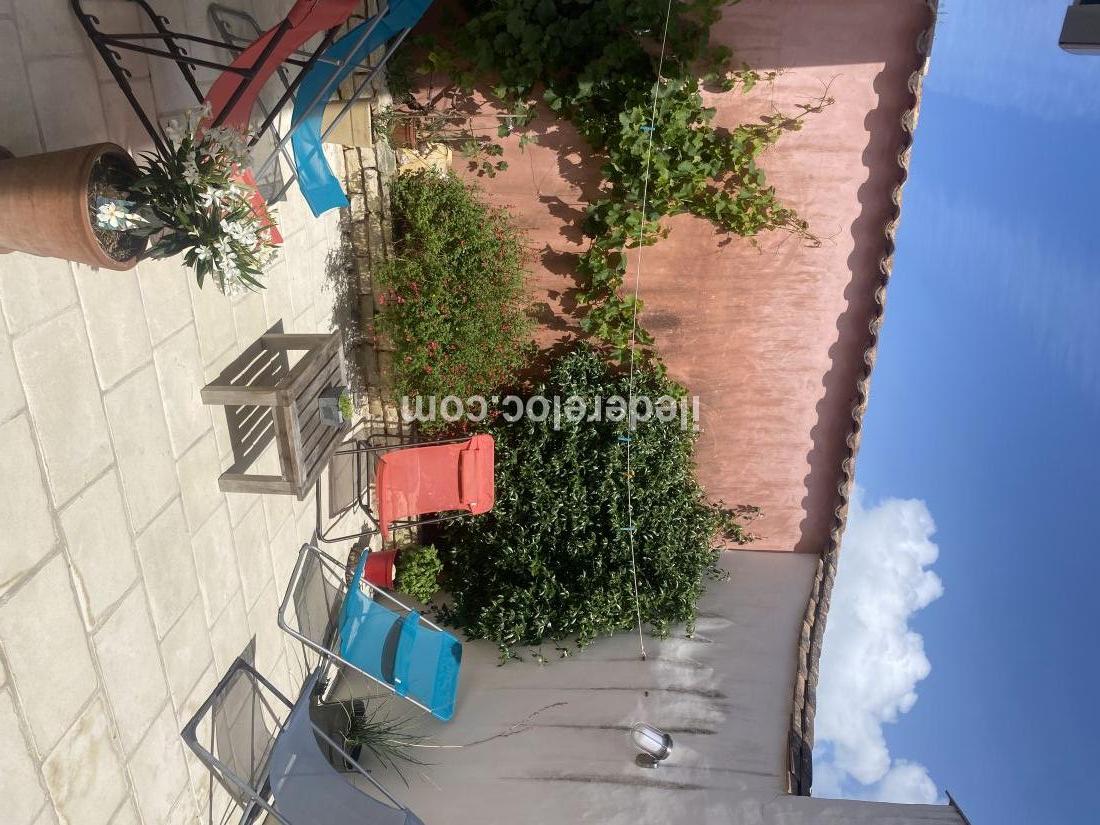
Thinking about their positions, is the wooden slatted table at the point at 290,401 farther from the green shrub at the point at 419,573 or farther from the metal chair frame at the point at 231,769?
the green shrub at the point at 419,573

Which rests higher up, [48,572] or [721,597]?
[48,572]

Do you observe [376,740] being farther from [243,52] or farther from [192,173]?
[243,52]

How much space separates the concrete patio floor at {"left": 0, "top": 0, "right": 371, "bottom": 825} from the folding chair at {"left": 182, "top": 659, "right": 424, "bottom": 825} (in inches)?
3.8

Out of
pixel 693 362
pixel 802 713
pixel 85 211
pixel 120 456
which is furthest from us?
pixel 693 362

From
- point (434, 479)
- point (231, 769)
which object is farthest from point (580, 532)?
point (231, 769)

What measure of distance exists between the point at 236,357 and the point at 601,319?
214 cm

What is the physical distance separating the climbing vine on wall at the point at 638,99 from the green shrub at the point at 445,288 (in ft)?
1.85

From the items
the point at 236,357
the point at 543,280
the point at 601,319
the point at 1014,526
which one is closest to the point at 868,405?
the point at 1014,526

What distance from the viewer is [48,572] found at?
2049 mm

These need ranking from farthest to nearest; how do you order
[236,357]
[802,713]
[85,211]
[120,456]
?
[802,713] < [236,357] < [120,456] < [85,211]

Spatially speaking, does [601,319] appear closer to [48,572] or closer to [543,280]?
[543,280]

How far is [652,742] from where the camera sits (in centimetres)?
337

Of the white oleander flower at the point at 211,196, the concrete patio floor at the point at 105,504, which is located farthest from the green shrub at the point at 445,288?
the white oleander flower at the point at 211,196

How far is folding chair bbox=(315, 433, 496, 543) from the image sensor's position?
394 centimetres
